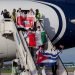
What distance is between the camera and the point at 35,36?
26859 mm

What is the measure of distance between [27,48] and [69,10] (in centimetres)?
698

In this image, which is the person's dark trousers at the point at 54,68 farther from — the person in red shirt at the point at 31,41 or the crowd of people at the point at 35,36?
the person in red shirt at the point at 31,41

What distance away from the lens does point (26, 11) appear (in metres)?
30.2

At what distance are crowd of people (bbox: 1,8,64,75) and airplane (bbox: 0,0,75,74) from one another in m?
1.07

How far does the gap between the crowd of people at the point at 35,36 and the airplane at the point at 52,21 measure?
3.51ft

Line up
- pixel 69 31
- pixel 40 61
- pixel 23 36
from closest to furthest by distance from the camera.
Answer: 1. pixel 40 61
2. pixel 23 36
3. pixel 69 31

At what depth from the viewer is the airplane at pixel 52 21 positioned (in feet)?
99.4

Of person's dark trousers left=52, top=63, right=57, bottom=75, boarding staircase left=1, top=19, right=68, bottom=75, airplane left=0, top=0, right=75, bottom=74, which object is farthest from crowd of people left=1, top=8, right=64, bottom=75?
airplane left=0, top=0, right=75, bottom=74

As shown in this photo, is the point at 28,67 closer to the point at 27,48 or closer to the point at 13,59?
the point at 27,48

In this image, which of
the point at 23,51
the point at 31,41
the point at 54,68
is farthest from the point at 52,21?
the point at 54,68

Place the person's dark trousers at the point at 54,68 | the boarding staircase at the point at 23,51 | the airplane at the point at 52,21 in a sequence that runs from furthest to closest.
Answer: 1. the airplane at the point at 52,21
2. the person's dark trousers at the point at 54,68
3. the boarding staircase at the point at 23,51

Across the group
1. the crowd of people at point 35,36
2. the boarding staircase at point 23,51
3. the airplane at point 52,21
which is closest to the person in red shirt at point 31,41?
the crowd of people at point 35,36

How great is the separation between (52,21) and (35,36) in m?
4.03

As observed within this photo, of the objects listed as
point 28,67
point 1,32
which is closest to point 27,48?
point 28,67
